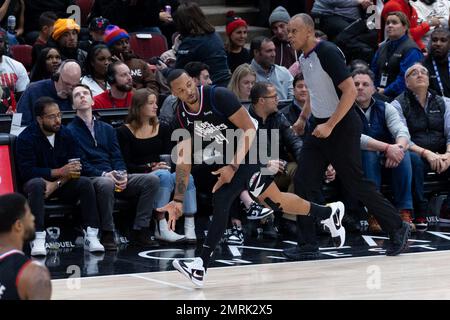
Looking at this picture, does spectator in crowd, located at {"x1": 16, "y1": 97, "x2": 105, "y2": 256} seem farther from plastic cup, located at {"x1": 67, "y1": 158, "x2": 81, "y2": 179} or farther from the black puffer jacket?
the black puffer jacket

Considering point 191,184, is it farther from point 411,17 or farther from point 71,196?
point 411,17

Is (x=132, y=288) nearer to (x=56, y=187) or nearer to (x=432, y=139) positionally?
(x=56, y=187)

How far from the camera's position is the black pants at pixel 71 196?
31.3 ft

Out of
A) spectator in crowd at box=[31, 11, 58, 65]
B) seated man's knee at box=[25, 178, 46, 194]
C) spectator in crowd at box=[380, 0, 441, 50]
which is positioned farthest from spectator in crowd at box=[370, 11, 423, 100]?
seated man's knee at box=[25, 178, 46, 194]

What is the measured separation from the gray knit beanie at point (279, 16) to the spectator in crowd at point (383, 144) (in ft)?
8.55

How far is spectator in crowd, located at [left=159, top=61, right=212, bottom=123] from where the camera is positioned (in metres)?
11.0

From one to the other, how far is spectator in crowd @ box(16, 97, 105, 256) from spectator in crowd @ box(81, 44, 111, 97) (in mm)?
1375

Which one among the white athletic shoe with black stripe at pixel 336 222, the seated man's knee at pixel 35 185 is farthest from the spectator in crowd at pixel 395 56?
the seated man's knee at pixel 35 185

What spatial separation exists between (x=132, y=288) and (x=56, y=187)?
6.58ft

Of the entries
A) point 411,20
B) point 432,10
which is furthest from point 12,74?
point 432,10

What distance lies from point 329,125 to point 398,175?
2.35m

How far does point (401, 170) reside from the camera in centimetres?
1084

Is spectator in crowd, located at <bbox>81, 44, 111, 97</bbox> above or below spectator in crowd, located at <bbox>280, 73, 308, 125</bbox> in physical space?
above
